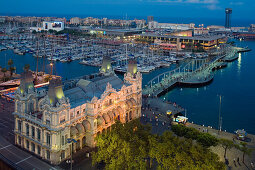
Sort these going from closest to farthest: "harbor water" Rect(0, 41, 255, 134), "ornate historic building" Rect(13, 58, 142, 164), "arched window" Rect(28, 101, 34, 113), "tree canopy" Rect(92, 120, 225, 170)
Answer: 1. "tree canopy" Rect(92, 120, 225, 170)
2. "ornate historic building" Rect(13, 58, 142, 164)
3. "arched window" Rect(28, 101, 34, 113)
4. "harbor water" Rect(0, 41, 255, 134)

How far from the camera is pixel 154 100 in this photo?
79312mm

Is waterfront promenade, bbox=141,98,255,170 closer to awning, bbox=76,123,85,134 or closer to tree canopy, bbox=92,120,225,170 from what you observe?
tree canopy, bbox=92,120,225,170

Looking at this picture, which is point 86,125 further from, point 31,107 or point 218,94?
point 218,94

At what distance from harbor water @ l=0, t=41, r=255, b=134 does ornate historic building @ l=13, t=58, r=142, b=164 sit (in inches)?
1068

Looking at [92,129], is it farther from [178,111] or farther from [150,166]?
[178,111]

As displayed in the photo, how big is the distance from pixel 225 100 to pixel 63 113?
60.7 meters

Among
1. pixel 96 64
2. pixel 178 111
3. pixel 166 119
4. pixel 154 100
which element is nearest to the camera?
pixel 166 119

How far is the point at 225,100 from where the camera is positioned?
89.9 metres

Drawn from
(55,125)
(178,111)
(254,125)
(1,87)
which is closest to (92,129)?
(55,125)

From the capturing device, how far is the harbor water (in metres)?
74.8

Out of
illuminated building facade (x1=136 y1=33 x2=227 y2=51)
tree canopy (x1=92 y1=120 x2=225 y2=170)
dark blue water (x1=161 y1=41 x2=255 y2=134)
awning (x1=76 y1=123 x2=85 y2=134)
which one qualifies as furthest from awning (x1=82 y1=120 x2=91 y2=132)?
illuminated building facade (x1=136 y1=33 x2=227 y2=51)

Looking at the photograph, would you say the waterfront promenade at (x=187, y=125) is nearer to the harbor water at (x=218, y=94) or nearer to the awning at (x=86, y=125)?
the harbor water at (x=218, y=94)

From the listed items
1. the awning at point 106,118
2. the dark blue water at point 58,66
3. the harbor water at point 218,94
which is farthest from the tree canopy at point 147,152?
the dark blue water at point 58,66

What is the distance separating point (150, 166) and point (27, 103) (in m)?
23.0
